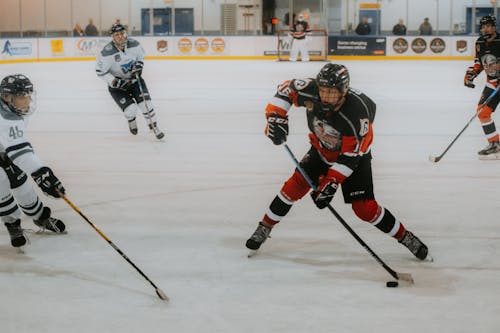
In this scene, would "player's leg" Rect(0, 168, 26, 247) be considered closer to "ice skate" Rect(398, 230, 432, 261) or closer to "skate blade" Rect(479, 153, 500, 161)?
"ice skate" Rect(398, 230, 432, 261)

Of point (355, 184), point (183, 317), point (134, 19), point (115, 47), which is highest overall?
point (134, 19)

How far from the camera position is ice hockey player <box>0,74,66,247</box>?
3.88 metres

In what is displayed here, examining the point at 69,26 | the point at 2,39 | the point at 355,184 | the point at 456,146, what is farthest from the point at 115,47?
the point at 69,26

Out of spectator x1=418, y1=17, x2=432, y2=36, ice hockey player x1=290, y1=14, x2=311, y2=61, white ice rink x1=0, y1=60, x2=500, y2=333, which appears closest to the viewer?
white ice rink x1=0, y1=60, x2=500, y2=333

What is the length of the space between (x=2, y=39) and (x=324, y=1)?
1142 cm

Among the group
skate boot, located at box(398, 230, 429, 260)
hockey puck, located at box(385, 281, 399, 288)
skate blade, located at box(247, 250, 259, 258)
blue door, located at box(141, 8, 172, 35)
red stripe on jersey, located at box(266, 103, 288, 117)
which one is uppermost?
blue door, located at box(141, 8, 172, 35)

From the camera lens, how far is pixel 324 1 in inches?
1090

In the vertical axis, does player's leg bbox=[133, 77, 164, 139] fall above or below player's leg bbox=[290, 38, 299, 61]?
below

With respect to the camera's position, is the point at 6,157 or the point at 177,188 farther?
the point at 177,188

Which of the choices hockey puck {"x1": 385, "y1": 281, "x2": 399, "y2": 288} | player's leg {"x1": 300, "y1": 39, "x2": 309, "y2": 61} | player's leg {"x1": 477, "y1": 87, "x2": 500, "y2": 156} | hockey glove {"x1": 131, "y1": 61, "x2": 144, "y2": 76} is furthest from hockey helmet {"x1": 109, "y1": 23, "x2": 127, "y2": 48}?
player's leg {"x1": 300, "y1": 39, "x2": 309, "y2": 61}

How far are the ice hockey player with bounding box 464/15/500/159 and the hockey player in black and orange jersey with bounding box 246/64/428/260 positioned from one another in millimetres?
3880

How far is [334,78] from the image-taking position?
3697 mm

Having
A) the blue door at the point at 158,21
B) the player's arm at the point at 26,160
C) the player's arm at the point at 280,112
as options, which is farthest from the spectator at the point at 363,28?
the player's arm at the point at 26,160

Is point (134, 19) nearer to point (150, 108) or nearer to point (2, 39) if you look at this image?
point (2, 39)
